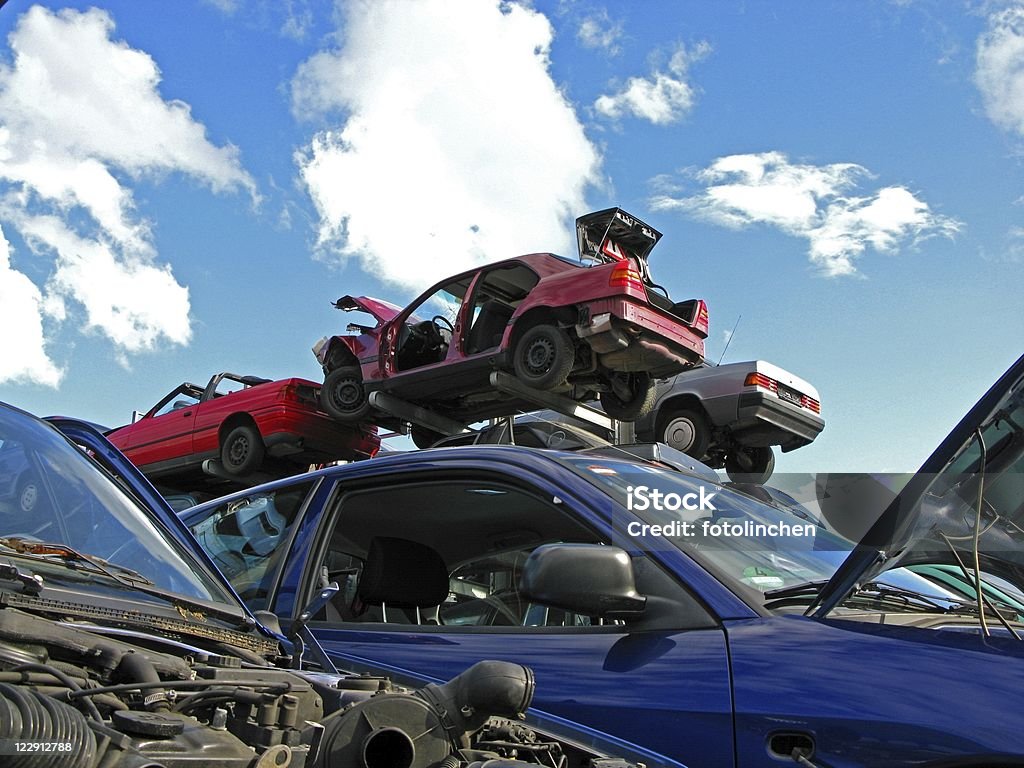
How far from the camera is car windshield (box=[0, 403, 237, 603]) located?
2.17m

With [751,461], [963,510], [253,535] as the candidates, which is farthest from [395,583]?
[751,461]

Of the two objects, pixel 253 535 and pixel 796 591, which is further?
pixel 253 535

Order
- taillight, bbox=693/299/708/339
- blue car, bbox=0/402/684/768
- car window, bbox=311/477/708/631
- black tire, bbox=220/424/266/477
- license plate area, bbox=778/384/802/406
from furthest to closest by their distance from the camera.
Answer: black tire, bbox=220/424/266/477 < license plate area, bbox=778/384/802/406 < taillight, bbox=693/299/708/339 < car window, bbox=311/477/708/631 < blue car, bbox=0/402/684/768

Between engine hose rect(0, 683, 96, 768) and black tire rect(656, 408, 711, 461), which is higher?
black tire rect(656, 408, 711, 461)

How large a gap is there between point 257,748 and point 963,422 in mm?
1589

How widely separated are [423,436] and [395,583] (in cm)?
940

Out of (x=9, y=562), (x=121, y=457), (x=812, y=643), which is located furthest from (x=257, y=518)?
(x=812, y=643)

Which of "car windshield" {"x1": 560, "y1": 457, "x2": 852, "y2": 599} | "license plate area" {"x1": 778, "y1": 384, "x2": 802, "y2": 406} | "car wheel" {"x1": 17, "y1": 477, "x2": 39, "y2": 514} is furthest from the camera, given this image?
"license plate area" {"x1": 778, "y1": 384, "x2": 802, "y2": 406}

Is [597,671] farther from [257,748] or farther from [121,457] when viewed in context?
[121,457]

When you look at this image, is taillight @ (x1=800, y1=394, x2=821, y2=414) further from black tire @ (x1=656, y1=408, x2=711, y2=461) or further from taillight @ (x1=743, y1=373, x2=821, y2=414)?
black tire @ (x1=656, y1=408, x2=711, y2=461)

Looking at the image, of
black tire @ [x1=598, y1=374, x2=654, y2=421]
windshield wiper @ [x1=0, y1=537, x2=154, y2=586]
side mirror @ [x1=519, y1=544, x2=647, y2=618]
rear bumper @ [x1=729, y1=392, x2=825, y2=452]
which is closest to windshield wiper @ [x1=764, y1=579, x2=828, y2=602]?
side mirror @ [x1=519, y1=544, x2=647, y2=618]

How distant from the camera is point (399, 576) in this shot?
3.23 m

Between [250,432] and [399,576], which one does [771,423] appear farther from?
[399,576]

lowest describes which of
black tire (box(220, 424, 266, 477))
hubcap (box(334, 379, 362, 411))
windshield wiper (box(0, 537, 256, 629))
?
windshield wiper (box(0, 537, 256, 629))
